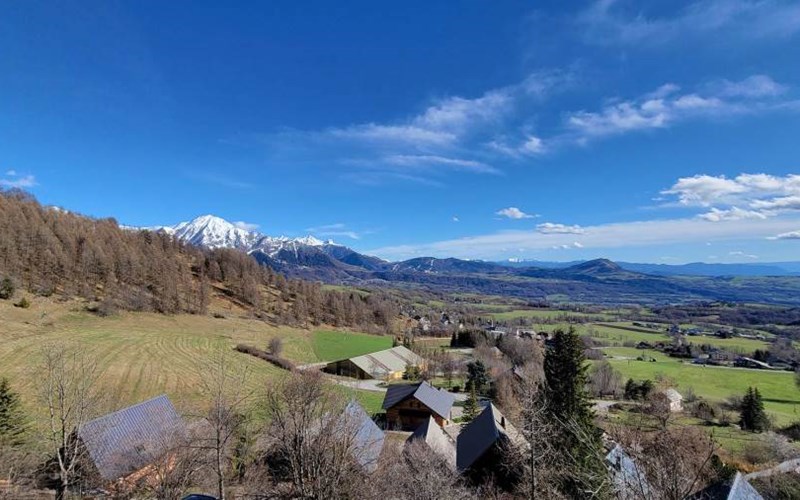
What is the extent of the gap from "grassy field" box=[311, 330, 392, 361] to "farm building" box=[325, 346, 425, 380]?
3.46 m

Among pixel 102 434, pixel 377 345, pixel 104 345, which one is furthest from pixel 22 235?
pixel 102 434

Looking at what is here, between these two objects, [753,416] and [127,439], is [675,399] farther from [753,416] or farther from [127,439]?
[127,439]

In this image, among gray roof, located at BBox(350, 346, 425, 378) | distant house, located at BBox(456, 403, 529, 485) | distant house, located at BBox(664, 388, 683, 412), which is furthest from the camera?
gray roof, located at BBox(350, 346, 425, 378)

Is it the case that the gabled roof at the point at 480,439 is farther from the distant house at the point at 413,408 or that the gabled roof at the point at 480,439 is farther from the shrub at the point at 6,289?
the shrub at the point at 6,289

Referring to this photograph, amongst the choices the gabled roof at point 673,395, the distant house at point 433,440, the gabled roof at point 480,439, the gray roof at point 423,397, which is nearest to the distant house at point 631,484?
the gabled roof at point 480,439

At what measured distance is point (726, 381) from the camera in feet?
300

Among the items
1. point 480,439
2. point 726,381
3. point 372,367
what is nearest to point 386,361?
point 372,367

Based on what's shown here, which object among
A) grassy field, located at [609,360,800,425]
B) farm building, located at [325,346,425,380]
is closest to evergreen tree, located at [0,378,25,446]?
farm building, located at [325,346,425,380]

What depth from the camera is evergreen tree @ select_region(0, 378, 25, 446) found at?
26.7 m

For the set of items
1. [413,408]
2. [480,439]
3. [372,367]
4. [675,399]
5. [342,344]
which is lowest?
[675,399]

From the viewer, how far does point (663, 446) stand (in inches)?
412

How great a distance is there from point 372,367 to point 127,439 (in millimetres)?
67152

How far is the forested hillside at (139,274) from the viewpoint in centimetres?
8494

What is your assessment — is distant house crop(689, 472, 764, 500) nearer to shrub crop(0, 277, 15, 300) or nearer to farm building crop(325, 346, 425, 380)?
farm building crop(325, 346, 425, 380)
